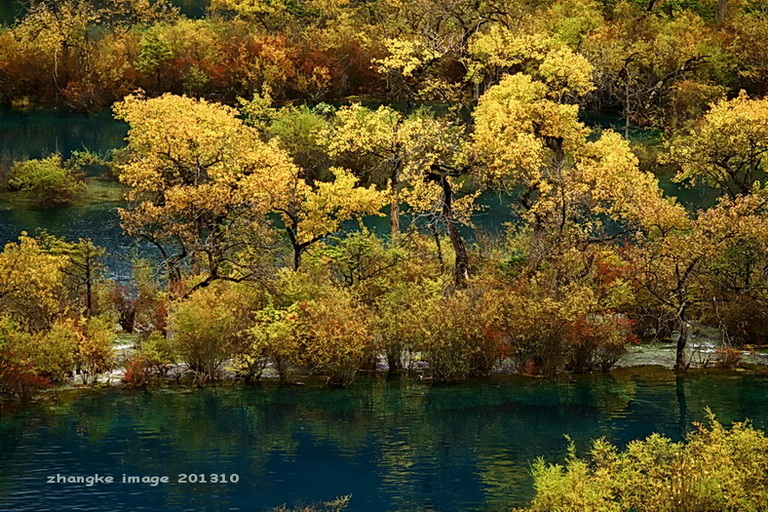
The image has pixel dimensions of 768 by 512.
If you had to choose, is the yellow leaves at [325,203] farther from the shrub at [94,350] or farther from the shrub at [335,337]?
the shrub at [94,350]

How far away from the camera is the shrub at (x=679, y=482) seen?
22.3m

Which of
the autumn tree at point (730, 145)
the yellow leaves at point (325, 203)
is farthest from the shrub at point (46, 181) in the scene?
the autumn tree at point (730, 145)

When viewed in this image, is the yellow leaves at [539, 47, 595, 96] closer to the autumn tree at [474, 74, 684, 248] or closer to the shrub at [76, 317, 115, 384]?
the autumn tree at [474, 74, 684, 248]

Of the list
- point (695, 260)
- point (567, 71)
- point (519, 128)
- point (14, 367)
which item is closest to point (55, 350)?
point (14, 367)

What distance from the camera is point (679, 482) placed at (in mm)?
22875

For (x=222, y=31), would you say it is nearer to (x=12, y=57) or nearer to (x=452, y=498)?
(x=12, y=57)

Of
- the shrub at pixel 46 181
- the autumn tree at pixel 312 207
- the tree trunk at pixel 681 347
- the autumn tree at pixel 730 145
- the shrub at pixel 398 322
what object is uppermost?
the shrub at pixel 46 181

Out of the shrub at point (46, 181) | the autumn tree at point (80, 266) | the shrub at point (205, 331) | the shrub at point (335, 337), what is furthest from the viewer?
the shrub at point (46, 181)

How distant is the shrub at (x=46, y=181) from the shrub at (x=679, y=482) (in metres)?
48.0

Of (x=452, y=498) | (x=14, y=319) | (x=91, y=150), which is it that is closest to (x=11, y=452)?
(x=14, y=319)

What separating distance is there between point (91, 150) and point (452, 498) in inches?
2152

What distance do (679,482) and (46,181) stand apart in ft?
169

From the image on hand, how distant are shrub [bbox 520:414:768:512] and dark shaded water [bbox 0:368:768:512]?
248 inches

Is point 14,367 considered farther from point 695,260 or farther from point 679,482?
point 695,260
